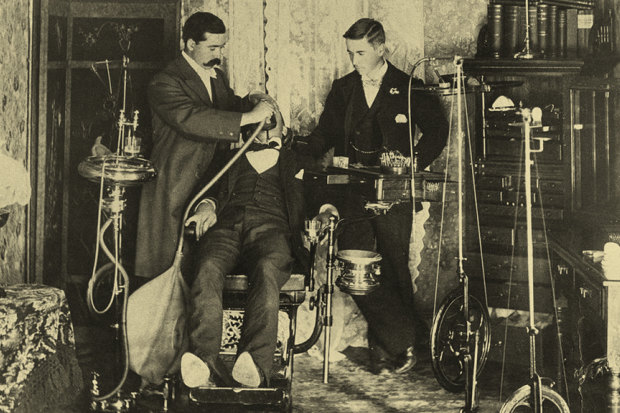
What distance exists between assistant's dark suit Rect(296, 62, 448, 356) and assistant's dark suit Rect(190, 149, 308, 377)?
639 millimetres

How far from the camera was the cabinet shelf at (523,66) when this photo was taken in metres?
5.93

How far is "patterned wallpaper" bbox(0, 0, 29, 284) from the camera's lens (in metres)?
5.09

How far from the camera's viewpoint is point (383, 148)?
5836mm

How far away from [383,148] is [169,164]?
1.45 m

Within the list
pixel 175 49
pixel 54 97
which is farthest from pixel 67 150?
pixel 175 49

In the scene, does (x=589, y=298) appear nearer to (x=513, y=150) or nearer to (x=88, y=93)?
(x=513, y=150)

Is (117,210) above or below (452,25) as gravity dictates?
below

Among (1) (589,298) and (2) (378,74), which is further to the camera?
(2) (378,74)

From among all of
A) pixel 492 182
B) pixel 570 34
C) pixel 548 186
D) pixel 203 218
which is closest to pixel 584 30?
pixel 570 34

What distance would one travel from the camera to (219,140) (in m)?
5.43

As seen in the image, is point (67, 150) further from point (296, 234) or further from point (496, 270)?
point (496, 270)

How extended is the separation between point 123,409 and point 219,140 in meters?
1.73

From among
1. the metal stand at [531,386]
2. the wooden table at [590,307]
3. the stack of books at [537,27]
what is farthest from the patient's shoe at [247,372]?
the stack of books at [537,27]

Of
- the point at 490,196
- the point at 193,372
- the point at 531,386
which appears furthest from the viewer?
the point at 490,196
